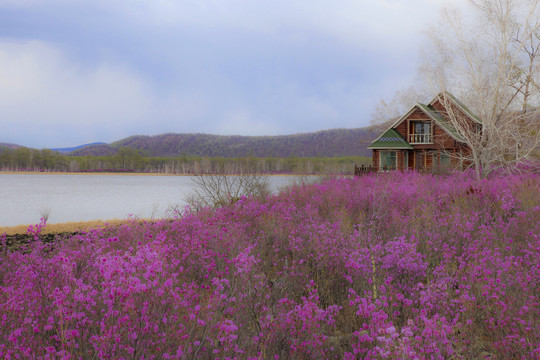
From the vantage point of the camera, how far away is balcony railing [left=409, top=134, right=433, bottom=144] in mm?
35500

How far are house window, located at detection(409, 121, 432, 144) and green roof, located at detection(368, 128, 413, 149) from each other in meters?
0.96

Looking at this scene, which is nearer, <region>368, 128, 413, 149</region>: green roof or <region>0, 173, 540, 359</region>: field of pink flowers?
<region>0, 173, 540, 359</region>: field of pink flowers

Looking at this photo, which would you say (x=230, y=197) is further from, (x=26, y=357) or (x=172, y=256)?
(x=26, y=357)

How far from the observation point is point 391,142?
116ft

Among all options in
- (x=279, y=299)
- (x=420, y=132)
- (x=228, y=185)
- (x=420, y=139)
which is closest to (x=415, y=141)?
(x=420, y=139)

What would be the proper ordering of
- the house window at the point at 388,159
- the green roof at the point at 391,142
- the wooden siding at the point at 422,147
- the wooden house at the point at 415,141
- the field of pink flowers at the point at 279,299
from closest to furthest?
the field of pink flowers at the point at 279,299 < the wooden siding at the point at 422,147 < the wooden house at the point at 415,141 < the green roof at the point at 391,142 < the house window at the point at 388,159

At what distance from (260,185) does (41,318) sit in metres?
12.3

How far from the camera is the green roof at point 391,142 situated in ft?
115

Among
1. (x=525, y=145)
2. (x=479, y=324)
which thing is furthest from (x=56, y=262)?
(x=525, y=145)

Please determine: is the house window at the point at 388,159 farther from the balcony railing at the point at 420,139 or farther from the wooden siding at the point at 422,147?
the balcony railing at the point at 420,139

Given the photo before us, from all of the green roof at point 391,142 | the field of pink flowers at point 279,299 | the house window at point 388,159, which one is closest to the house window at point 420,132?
the green roof at point 391,142

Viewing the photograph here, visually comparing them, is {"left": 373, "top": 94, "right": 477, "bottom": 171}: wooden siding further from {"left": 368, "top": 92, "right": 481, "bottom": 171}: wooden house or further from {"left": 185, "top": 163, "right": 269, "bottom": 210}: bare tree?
{"left": 185, "top": 163, "right": 269, "bottom": 210}: bare tree

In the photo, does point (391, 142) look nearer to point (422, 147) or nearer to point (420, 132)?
point (422, 147)

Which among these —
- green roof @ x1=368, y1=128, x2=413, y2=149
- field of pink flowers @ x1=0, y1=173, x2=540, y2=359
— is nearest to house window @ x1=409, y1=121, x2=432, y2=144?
green roof @ x1=368, y1=128, x2=413, y2=149
